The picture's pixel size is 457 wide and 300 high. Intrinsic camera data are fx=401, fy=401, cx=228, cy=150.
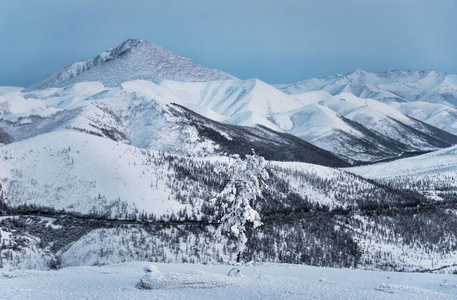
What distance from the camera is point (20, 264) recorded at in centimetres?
3891

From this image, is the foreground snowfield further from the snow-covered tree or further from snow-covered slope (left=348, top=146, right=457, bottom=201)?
snow-covered slope (left=348, top=146, right=457, bottom=201)

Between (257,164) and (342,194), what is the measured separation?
62.5 m

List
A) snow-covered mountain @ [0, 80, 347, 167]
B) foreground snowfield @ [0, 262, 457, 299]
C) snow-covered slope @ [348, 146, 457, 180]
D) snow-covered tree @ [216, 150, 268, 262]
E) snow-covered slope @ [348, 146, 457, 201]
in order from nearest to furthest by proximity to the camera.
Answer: foreground snowfield @ [0, 262, 457, 299] < snow-covered tree @ [216, 150, 268, 262] < snow-covered slope @ [348, 146, 457, 201] < snow-covered slope @ [348, 146, 457, 180] < snow-covered mountain @ [0, 80, 347, 167]

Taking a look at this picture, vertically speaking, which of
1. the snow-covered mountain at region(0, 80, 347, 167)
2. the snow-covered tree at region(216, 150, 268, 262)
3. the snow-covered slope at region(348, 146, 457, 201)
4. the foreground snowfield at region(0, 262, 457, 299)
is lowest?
the foreground snowfield at region(0, 262, 457, 299)

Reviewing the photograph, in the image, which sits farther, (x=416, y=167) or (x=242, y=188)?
(x=416, y=167)

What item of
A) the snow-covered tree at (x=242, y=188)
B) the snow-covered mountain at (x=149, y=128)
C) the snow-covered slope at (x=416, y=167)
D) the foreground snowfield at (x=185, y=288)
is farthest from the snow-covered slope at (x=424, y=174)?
the foreground snowfield at (x=185, y=288)

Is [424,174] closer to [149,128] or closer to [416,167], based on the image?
[416,167]

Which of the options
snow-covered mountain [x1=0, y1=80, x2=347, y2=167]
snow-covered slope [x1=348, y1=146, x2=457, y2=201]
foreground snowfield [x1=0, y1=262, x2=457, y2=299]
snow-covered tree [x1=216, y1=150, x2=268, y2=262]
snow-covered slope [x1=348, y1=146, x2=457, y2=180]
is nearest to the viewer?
foreground snowfield [x1=0, y1=262, x2=457, y2=299]

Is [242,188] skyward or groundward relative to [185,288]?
skyward

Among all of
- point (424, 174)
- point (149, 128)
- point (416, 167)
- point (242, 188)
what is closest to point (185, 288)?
point (242, 188)

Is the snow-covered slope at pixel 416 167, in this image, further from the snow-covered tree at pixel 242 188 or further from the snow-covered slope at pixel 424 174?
the snow-covered tree at pixel 242 188

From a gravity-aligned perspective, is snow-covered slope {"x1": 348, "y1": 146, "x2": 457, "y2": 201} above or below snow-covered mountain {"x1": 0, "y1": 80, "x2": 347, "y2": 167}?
below

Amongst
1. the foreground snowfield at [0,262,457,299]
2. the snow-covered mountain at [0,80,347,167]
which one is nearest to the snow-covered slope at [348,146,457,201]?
the snow-covered mountain at [0,80,347,167]

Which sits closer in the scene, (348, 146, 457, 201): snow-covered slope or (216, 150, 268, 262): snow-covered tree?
(216, 150, 268, 262): snow-covered tree
